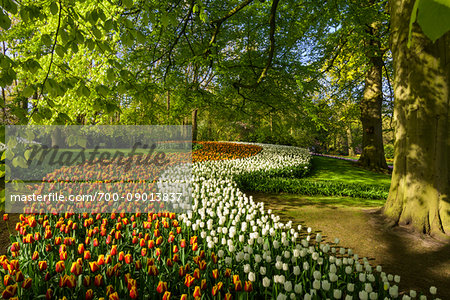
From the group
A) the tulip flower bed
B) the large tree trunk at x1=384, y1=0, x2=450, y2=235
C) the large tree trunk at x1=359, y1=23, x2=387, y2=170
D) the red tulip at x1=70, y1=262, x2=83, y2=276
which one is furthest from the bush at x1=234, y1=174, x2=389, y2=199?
the red tulip at x1=70, y1=262, x2=83, y2=276

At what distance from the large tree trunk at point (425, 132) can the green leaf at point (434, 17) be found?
4.76 metres

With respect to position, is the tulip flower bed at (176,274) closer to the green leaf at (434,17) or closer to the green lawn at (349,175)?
the green leaf at (434,17)

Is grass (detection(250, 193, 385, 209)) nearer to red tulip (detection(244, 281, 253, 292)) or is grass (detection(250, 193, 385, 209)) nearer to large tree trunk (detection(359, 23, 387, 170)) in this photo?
red tulip (detection(244, 281, 253, 292))

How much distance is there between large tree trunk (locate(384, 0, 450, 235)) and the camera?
4.24 meters

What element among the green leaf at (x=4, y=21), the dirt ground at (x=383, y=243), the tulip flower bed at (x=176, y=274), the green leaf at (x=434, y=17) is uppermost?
the green leaf at (x=4, y=21)

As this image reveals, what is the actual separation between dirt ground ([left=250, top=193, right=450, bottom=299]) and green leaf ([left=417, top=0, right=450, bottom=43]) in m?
3.67

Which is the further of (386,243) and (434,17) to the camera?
(386,243)

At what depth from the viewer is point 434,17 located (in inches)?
19.9

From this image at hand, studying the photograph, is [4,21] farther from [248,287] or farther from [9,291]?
[248,287]

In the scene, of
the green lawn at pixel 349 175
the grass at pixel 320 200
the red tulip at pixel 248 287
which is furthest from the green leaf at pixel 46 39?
the green lawn at pixel 349 175

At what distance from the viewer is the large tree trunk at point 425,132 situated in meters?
4.24

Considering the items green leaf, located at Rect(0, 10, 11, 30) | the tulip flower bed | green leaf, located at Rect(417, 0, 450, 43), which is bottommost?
the tulip flower bed

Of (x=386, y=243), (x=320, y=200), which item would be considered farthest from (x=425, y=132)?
(x=320, y=200)

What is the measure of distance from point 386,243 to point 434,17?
4.73m
